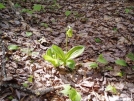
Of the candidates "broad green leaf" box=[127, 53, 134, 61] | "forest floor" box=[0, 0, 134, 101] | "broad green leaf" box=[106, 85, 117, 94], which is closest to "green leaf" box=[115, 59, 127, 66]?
"forest floor" box=[0, 0, 134, 101]

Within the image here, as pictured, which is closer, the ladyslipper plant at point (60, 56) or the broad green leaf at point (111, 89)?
the broad green leaf at point (111, 89)

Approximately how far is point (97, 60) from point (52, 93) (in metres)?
0.87

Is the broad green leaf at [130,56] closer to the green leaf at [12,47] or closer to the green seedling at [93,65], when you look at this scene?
the green seedling at [93,65]

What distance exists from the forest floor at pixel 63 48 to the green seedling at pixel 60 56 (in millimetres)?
101

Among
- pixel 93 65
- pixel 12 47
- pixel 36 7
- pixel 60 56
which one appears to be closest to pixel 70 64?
pixel 60 56

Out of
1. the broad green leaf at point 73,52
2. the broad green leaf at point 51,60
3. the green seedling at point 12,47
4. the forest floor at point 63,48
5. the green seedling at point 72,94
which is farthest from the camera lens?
the green seedling at point 12,47

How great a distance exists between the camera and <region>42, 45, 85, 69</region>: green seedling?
2625 mm

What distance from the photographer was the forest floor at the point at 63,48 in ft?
7.54

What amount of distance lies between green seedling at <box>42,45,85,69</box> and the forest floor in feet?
0.33

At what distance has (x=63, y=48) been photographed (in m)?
3.21

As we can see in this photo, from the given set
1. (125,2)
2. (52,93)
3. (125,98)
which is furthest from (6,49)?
(125,2)

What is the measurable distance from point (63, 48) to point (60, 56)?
22.1 inches

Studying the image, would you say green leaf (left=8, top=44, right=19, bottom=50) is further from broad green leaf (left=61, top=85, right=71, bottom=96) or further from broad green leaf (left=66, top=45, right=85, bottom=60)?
broad green leaf (left=61, top=85, right=71, bottom=96)

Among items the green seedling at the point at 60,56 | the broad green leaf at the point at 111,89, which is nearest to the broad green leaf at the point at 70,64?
the green seedling at the point at 60,56
